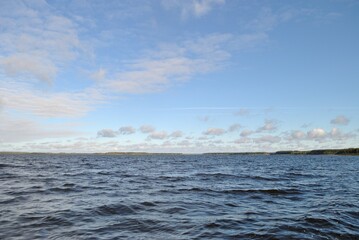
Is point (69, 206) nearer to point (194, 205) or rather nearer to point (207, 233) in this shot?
point (194, 205)

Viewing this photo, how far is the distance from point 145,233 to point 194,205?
250 inches

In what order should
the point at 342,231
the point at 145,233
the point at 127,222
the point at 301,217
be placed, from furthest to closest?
the point at 301,217, the point at 127,222, the point at 342,231, the point at 145,233

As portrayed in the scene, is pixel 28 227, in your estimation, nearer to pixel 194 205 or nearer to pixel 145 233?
pixel 145 233

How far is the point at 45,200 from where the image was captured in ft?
60.8

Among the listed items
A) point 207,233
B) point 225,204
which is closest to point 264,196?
point 225,204

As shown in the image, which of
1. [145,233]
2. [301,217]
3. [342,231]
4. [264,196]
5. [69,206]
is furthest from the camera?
[264,196]

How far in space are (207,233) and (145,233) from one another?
96.8 inches

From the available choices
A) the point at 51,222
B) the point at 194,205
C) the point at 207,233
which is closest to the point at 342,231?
the point at 207,233

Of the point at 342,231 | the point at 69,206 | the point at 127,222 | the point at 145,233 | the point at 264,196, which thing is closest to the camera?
the point at 145,233

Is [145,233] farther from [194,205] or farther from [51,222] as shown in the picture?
[194,205]

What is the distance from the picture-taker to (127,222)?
43.5 ft

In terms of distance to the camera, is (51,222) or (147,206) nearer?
(51,222)

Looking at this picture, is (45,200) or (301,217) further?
(45,200)

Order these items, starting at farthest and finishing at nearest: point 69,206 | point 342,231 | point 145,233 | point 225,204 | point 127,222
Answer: point 225,204
point 69,206
point 127,222
point 342,231
point 145,233
